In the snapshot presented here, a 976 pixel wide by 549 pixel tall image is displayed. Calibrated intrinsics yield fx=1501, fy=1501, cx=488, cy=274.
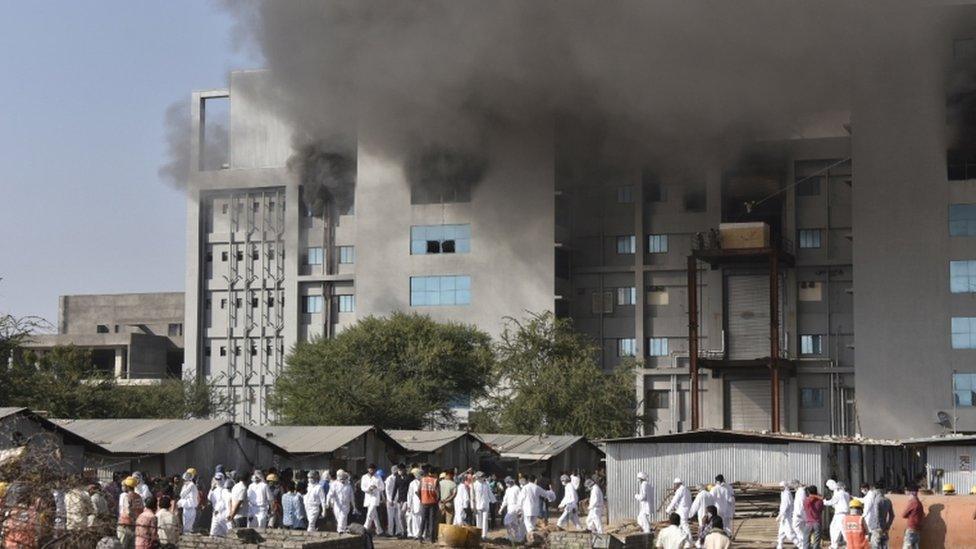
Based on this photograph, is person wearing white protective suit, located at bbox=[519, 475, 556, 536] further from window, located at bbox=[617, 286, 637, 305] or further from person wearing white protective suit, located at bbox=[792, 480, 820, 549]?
window, located at bbox=[617, 286, 637, 305]

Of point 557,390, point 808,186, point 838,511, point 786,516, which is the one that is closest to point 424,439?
point 786,516

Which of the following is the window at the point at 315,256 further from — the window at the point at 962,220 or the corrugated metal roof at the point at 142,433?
the corrugated metal roof at the point at 142,433

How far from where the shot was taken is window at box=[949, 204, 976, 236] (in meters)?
84.1

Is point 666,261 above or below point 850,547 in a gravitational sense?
above

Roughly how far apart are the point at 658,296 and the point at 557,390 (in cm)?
2166

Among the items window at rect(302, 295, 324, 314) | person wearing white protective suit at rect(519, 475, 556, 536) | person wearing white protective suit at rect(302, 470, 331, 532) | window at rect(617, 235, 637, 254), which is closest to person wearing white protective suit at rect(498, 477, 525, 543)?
person wearing white protective suit at rect(519, 475, 556, 536)

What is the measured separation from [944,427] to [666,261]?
21639 mm

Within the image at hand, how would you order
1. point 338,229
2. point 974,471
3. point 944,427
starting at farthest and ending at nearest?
1. point 338,229
2. point 944,427
3. point 974,471

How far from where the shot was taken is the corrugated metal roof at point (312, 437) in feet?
160

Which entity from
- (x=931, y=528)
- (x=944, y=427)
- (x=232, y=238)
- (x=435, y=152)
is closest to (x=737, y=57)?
(x=435, y=152)

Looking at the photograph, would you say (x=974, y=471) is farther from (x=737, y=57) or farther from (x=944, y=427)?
(x=737, y=57)

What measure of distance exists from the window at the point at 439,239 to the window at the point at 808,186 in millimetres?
21121

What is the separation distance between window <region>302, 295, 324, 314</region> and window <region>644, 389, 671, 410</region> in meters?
25.2

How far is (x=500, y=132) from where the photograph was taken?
97688 millimetres
